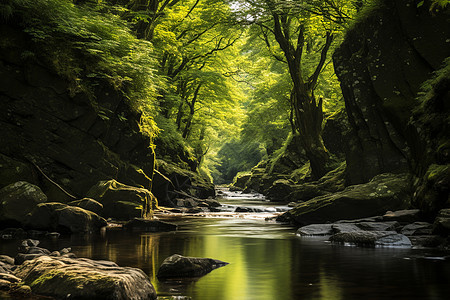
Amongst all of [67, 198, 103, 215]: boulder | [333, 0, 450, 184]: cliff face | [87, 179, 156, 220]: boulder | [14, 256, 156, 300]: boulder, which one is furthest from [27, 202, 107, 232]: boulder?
[333, 0, 450, 184]: cliff face

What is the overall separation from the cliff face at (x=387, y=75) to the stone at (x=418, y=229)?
304 cm

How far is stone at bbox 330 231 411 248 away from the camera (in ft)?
28.1

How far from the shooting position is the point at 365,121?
15.1 meters

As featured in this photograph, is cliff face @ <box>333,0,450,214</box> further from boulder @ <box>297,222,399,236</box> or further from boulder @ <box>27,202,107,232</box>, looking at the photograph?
boulder @ <box>27,202,107,232</box>

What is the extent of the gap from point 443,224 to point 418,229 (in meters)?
1.12

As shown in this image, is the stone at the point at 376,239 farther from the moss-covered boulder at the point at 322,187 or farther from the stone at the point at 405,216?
the moss-covered boulder at the point at 322,187

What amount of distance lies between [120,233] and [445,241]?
7109 mm

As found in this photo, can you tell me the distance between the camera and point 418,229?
30.1 feet

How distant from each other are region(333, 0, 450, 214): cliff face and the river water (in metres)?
3.34

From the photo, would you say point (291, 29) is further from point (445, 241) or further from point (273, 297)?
point (273, 297)

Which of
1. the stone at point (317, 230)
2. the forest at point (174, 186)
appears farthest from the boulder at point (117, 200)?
the stone at point (317, 230)

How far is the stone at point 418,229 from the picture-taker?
9.02 m

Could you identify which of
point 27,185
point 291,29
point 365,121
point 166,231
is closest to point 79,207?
point 27,185

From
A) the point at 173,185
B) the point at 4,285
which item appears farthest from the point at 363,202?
the point at 173,185
